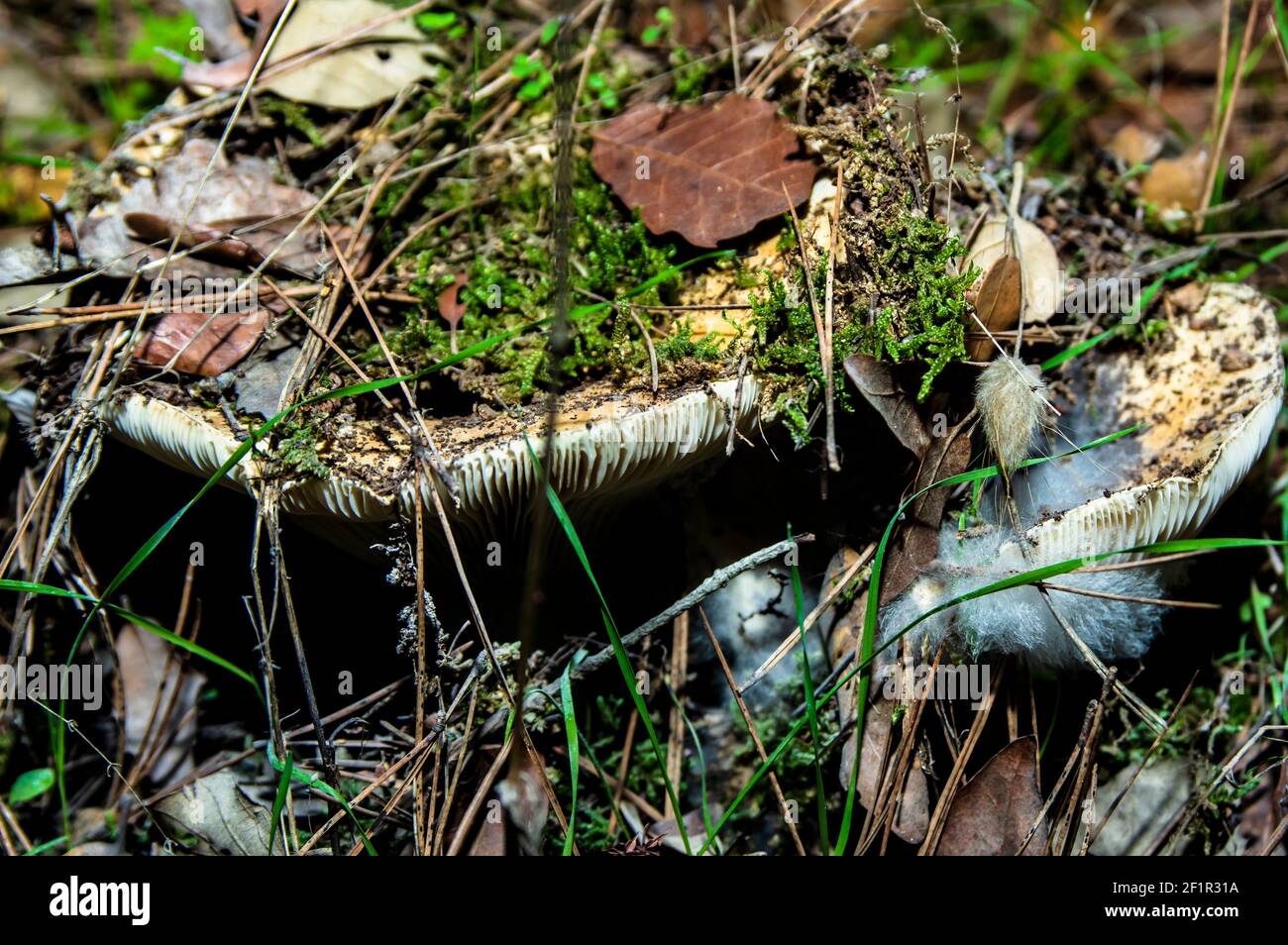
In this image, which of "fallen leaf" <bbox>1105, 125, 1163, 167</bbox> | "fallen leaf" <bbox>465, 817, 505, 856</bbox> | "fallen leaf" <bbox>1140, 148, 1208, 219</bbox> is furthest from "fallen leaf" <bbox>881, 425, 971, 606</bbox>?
"fallen leaf" <bbox>1105, 125, 1163, 167</bbox>

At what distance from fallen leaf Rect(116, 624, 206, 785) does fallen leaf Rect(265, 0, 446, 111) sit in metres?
1.80

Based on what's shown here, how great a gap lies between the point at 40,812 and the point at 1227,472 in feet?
10.9

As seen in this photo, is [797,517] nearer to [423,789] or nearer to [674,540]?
[674,540]

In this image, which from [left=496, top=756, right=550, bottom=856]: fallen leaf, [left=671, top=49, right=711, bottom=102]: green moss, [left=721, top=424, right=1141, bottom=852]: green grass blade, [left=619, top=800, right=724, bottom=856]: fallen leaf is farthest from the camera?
[left=671, top=49, right=711, bottom=102]: green moss

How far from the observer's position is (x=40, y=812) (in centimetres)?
264

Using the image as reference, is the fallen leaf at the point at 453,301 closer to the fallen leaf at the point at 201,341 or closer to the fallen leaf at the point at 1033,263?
the fallen leaf at the point at 201,341

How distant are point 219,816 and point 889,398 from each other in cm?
208

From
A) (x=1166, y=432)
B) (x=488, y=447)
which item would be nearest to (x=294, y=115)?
(x=488, y=447)

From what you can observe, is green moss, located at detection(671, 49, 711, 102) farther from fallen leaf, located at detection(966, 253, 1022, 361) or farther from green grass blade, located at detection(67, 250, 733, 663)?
fallen leaf, located at detection(966, 253, 1022, 361)

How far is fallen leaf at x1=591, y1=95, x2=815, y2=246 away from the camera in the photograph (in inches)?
95.9

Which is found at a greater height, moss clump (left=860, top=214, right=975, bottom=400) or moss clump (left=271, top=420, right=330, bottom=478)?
moss clump (left=860, top=214, right=975, bottom=400)

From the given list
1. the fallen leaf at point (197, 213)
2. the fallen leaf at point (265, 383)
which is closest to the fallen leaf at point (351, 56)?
the fallen leaf at point (197, 213)
